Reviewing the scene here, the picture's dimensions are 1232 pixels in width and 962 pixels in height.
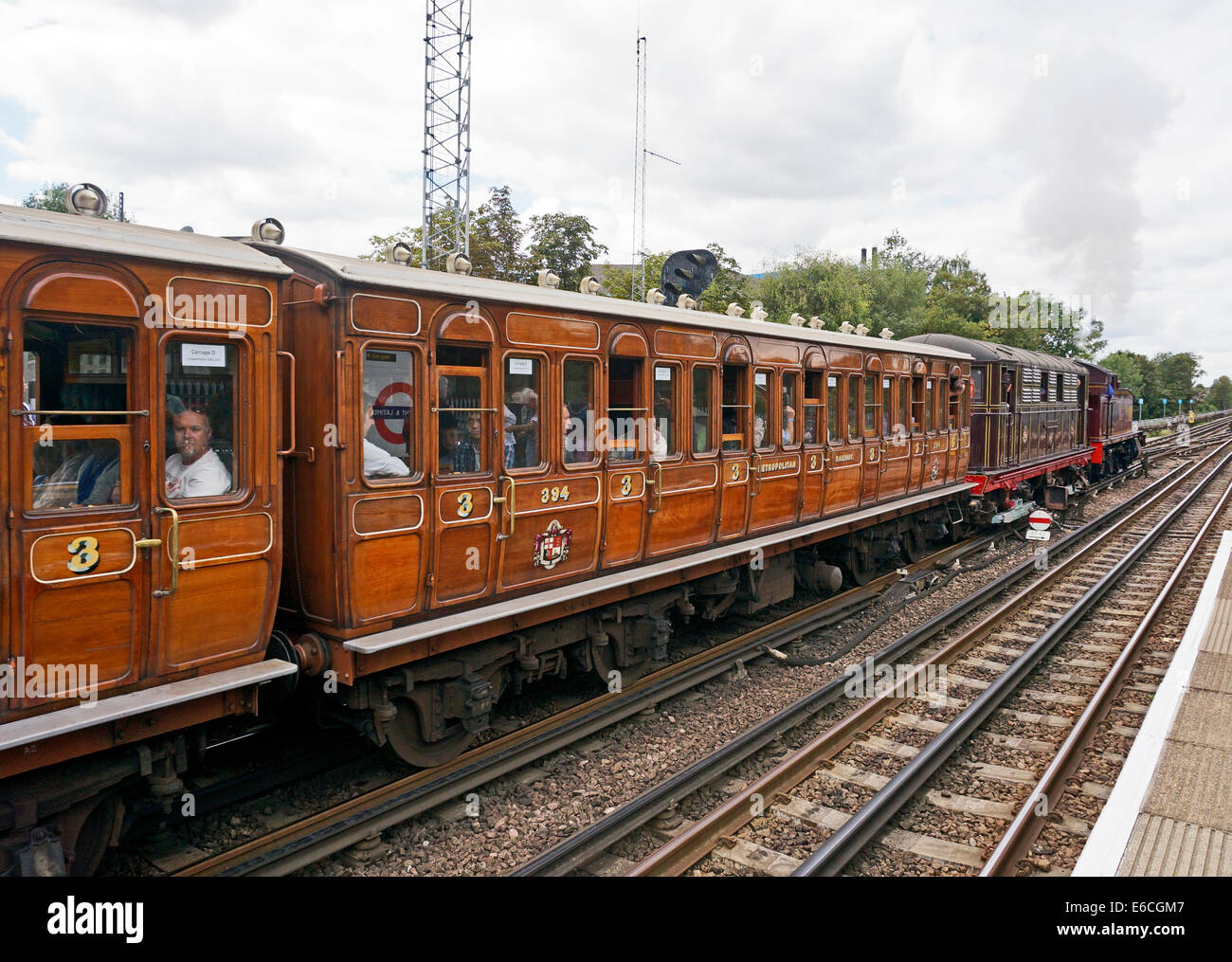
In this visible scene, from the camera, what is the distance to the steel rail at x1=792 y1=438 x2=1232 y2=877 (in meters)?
5.35

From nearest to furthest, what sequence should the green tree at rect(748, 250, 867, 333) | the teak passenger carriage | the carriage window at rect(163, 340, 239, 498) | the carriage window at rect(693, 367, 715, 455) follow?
the teak passenger carriage → the carriage window at rect(163, 340, 239, 498) → the carriage window at rect(693, 367, 715, 455) → the green tree at rect(748, 250, 867, 333)

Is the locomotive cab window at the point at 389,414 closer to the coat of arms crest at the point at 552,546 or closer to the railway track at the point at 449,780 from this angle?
the coat of arms crest at the point at 552,546

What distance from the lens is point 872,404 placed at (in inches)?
491

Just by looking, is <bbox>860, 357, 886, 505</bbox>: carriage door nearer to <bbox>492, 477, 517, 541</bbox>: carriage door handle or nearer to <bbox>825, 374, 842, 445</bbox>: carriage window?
Answer: <bbox>825, 374, 842, 445</bbox>: carriage window

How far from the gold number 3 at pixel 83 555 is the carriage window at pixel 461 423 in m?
2.27

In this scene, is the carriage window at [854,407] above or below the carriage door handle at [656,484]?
above

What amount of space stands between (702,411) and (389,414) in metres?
4.06

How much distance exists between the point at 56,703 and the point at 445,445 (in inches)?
112

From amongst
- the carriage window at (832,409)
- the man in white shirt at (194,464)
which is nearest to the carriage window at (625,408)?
the man in white shirt at (194,464)

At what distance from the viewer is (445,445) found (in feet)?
20.2

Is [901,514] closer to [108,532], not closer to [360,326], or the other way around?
[360,326]

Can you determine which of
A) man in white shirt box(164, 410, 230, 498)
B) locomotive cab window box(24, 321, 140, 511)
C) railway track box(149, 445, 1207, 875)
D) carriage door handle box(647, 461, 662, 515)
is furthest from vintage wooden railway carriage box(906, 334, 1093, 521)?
locomotive cab window box(24, 321, 140, 511)

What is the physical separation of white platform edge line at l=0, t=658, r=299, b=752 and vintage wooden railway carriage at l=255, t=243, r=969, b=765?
1.94ft

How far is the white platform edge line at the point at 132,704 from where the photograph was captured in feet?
12.9
